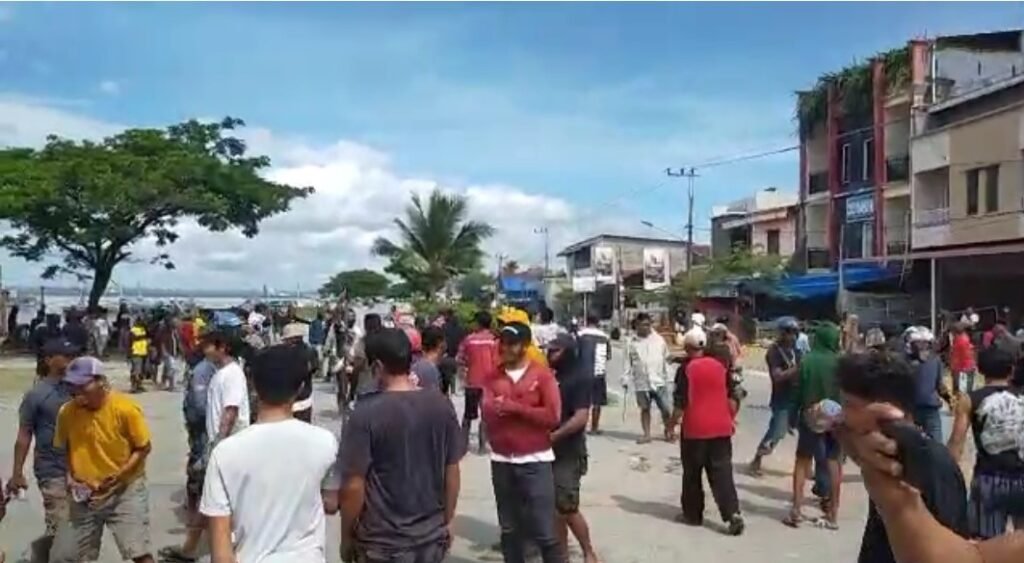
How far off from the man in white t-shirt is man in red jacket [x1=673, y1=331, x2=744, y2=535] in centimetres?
514

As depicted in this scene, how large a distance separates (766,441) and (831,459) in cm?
287

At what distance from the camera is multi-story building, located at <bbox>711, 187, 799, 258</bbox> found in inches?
2032

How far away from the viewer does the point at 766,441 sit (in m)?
11.7

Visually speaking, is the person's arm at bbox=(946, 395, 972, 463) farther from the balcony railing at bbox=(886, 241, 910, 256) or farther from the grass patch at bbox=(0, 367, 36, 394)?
the balcony railing at bbox=(886, 241, 910, 256)

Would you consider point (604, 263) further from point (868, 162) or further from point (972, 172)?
point (972, 172)

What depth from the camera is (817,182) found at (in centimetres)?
4538

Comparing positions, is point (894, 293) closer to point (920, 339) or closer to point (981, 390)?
point (920, 339)

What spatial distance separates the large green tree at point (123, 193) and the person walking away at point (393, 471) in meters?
28.5

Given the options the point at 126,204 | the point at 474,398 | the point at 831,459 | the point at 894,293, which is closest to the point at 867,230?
the point at 894,293

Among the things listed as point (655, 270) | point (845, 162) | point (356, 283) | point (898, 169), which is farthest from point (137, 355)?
point (356, 283)

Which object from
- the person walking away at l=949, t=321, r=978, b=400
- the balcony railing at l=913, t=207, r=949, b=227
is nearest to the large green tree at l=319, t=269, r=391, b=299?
the balcony railing at l=913, t=207, r=949, b=227

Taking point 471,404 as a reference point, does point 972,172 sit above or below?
above

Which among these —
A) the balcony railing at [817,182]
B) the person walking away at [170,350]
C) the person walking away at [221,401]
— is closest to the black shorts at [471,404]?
the person walking away at [221,401]

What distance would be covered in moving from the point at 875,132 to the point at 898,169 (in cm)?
168
